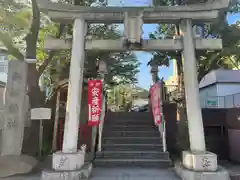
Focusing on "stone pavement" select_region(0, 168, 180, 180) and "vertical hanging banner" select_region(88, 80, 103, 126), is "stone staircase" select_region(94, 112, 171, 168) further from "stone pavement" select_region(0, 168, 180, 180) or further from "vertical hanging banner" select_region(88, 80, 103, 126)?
"vertical hanging banner" select_region(88, 80, 103, 126)

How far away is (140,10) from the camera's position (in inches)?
322

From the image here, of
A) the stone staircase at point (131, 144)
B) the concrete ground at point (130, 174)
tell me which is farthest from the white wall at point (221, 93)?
the concrete ground at point (130, 174)

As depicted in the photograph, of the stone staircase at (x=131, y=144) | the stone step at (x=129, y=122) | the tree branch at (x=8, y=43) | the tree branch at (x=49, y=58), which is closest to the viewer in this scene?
the stone staircase at (x=131, y=144)

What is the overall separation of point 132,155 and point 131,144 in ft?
2.32

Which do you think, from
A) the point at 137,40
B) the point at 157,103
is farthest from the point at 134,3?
the point at 157,103

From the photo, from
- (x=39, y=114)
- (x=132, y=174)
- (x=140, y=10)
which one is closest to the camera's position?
(x=132, y=174)

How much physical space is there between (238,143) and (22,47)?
496 inches

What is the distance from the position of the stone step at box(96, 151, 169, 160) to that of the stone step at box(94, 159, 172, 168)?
264 mm

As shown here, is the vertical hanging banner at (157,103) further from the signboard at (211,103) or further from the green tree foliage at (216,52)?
the signboard at (211,103)

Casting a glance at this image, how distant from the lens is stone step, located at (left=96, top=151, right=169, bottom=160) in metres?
9.52

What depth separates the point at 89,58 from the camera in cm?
1389

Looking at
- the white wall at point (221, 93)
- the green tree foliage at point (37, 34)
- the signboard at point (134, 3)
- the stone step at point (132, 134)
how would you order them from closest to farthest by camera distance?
the signboard at point (134, 3) < the green tree foliage at point (37, 34) < the stone step at point (132, 134) < the white wall at point (221, 93)

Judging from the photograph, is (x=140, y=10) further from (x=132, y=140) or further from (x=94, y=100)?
(x=132, y=140)

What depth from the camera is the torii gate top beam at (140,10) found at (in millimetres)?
8141
